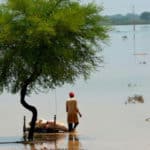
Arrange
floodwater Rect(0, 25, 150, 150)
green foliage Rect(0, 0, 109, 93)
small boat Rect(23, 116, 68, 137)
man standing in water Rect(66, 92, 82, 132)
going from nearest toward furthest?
floodwater Rect(0, 25, 150, 150) → green foliage Rect(0, 0, 109, 93) → small boat Rect(23, 116, 68, 137) → man standing in water Rect(66, 92, 82, 132)

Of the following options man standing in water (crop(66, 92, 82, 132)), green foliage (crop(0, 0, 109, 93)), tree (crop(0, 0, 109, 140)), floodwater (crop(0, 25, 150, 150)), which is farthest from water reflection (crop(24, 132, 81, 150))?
green foliage (crop(0, 0, 109, 93))

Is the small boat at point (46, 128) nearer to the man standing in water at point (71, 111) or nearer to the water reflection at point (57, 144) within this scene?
the man standing in water at point (71, 111)

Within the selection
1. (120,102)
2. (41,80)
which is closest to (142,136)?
(41,80)

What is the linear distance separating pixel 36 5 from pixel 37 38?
1.16m

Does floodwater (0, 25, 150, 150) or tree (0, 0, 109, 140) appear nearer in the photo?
floodwater (0, 25, 150, 150)

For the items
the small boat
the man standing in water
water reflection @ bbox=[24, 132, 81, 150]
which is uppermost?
the man standing in water

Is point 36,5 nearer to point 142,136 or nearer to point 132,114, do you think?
point 142,136

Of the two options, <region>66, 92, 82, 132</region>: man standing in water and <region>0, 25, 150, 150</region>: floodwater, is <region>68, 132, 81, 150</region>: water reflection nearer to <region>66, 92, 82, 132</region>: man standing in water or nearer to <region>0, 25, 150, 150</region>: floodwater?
<region>0, 25, 150, 150</region>: floodwater

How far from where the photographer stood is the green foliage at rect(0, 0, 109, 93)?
22188 mm

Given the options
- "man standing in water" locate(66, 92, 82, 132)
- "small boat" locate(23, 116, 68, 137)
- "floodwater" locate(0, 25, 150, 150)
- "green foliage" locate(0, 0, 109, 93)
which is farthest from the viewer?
"man standing in water" locate(66, 92, 82, 132)

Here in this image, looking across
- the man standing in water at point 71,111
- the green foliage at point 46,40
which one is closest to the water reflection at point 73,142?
the man standing in water at point 71,111

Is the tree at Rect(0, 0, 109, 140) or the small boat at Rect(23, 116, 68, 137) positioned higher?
the tree at Rect(0, 0, 109, 140)

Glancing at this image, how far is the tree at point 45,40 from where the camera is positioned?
874 inches

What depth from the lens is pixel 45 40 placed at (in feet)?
72.2
